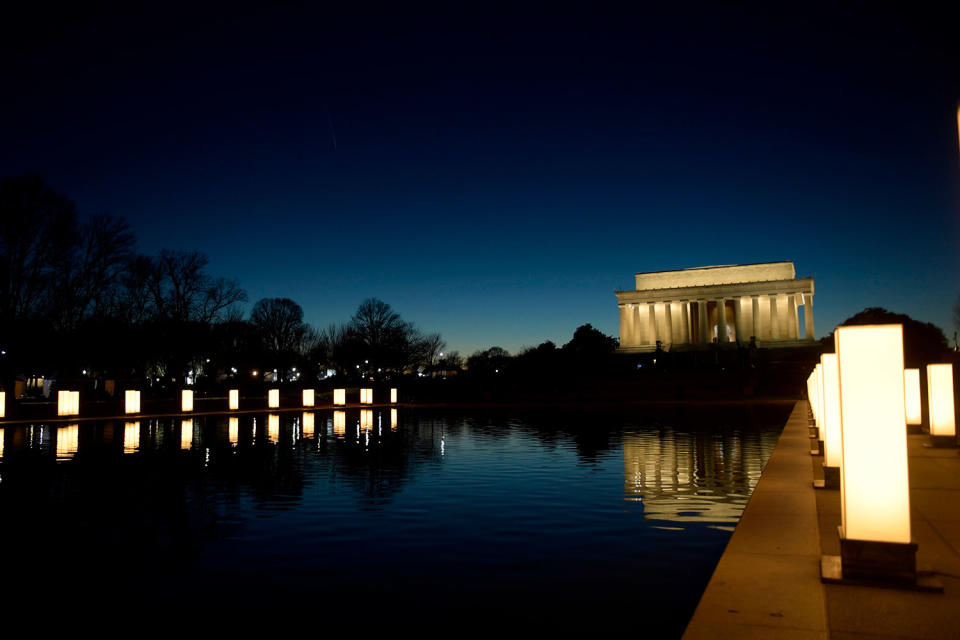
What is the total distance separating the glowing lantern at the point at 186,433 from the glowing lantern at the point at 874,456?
19565 mm

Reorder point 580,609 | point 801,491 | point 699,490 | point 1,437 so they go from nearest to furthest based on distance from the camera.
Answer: point 580,609, point 801,491, point 699,490, point 1,437

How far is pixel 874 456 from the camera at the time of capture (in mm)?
5879

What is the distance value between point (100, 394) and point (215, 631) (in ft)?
167

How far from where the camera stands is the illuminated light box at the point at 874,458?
5805mm

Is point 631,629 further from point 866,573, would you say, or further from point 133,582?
point 133,582

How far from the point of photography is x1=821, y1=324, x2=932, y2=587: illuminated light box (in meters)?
5.80

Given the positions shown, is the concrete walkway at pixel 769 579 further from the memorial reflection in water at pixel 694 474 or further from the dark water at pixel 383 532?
the memorial reflection in water at pixel 694 474

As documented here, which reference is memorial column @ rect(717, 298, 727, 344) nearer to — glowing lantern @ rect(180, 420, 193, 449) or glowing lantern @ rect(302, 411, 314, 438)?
glowing lantern @ rect(302, 411, 314, 438)

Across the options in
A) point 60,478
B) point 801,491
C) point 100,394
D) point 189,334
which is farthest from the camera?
point 189,334

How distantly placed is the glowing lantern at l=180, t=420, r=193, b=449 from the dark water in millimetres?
2178

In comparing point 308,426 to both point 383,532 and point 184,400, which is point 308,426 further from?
point 383,532

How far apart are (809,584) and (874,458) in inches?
48.9

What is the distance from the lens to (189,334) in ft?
186

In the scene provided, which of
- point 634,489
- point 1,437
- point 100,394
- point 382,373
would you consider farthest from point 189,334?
point 634,489
